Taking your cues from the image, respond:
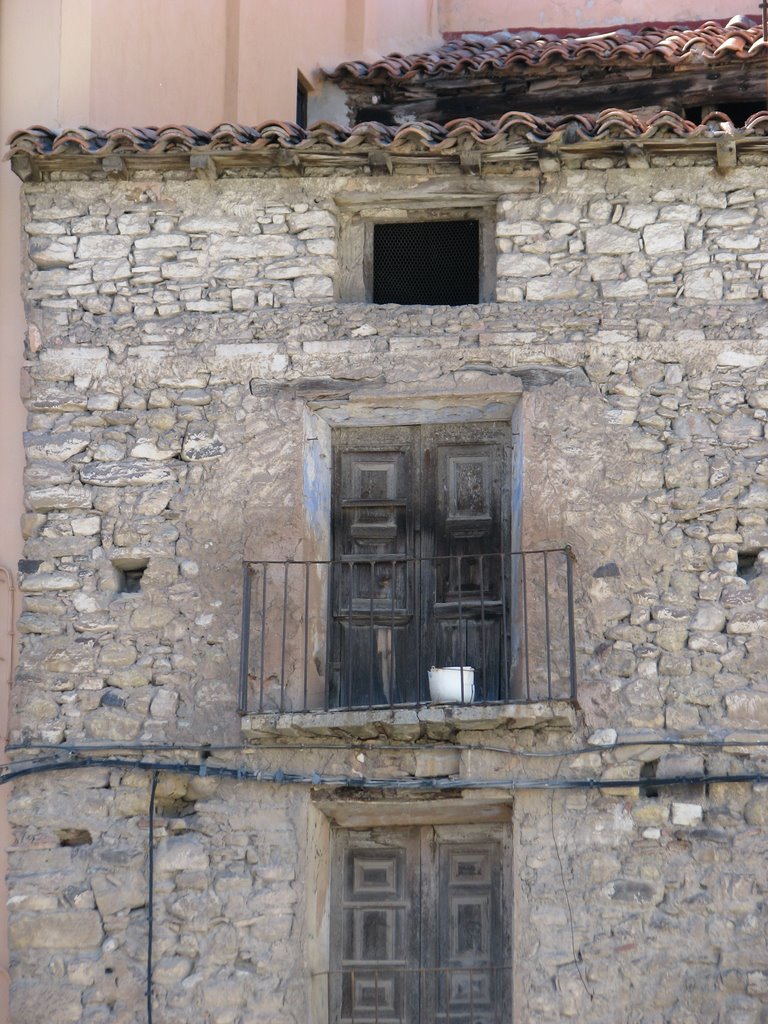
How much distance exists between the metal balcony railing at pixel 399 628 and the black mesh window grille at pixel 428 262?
153 centimetres

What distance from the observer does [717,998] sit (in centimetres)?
924

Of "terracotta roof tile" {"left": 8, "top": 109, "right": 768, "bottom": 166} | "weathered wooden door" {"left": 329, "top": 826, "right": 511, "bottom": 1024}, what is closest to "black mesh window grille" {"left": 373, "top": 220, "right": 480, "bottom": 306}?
"terracotta roof tile" {"left": 8, "top": 109, "right": 768, "bottom": 166}

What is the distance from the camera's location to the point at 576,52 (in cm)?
1223

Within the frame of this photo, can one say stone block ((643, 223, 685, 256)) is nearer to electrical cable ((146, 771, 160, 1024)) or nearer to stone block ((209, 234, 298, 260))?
stone block ((209, 234, 298, 260))

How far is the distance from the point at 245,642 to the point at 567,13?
6.16 m

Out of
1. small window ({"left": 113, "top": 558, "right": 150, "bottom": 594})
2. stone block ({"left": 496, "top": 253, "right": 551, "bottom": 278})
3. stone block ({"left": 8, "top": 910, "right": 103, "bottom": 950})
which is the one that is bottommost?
stone block ({"left": 8, "top": 910, "right": 103, "bottom": 950})

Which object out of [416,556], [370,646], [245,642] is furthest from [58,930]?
[416,556]

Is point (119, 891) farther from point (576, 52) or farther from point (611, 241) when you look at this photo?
point (576, 52)

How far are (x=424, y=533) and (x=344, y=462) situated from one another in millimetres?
613

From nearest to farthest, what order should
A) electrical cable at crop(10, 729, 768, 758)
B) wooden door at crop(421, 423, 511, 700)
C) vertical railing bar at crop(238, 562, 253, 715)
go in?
electrical cable at crop(10, 729, 768, 758)
vertical railing bar at crop(238, 562, 253, 715)
wooden door at crop(421, 423, 511, 700)

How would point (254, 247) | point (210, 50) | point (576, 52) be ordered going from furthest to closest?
1. point (576, 52)
2. point (210, 50)
3. point (254, 247)

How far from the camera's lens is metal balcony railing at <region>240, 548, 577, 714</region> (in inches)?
389

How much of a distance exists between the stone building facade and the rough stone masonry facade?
0.05ft

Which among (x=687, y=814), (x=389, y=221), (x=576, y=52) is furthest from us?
(x=576, y=52)
